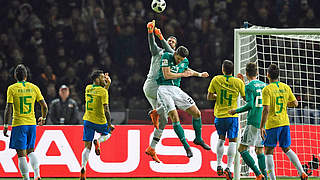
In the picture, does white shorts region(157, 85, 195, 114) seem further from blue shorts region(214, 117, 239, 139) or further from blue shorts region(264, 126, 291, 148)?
blue shorts region(264, 126, 291, 148)

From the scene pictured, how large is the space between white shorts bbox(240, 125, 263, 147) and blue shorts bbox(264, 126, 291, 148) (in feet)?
0.89

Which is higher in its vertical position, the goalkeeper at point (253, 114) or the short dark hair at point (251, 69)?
the short dark hair at point (251, 69)

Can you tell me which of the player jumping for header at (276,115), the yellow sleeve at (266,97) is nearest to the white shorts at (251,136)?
the player jumping for header at (276,115)

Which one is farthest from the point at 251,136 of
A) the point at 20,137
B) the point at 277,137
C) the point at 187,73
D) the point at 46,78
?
the point at 46,78

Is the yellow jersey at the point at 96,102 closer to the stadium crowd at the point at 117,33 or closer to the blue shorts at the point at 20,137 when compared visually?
the blue shorts at the point at 20,137

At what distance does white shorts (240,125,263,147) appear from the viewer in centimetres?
988

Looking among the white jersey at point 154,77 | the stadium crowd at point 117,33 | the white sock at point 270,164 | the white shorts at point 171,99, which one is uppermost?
the stadium crowd at point 117,33

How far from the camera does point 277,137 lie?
9.62 m

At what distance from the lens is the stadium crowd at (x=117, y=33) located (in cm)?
1628

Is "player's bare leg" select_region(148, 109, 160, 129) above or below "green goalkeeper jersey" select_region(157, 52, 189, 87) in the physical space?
below

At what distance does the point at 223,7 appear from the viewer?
708 inches

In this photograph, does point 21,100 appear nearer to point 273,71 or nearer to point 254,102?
point 254,102

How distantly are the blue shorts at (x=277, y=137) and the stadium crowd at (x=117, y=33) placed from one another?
601cm

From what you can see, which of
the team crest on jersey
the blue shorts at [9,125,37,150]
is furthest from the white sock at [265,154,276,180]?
the blue shorts at [9,125,37,150]
